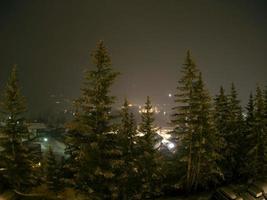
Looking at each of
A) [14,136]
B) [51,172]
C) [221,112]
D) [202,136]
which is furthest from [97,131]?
[221,112]

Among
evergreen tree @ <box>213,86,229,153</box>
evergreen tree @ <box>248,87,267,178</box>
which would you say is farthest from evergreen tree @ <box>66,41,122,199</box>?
evergreen tree @ <box>248,87,267,178</box>

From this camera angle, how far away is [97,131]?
2516 centimetres

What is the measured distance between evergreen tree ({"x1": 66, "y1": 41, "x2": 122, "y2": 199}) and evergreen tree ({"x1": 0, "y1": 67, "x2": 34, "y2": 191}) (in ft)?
19.3

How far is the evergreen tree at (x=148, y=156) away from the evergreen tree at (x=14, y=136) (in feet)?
30.9

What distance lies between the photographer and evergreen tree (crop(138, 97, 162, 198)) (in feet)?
96.2

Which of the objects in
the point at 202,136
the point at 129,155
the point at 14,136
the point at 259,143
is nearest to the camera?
the point at 14,136

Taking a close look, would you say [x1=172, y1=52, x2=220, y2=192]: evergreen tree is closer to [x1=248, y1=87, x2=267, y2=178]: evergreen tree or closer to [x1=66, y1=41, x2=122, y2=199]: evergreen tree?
[x1=248, y1=87, x2=267, y2=178]: evergreen tree

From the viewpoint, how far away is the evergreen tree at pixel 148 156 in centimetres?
2933

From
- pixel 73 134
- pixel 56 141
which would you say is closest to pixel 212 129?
pixel 73 134

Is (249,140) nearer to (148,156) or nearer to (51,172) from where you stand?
(148,156)

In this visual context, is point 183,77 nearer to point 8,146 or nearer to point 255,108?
point 255,108

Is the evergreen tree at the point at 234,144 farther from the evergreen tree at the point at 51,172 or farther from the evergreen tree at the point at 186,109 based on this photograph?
the evergreen tree at the point at 51,172

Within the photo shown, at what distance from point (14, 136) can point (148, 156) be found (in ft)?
36.6

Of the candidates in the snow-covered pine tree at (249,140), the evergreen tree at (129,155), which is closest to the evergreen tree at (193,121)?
the evergreen tree at (129,155)
